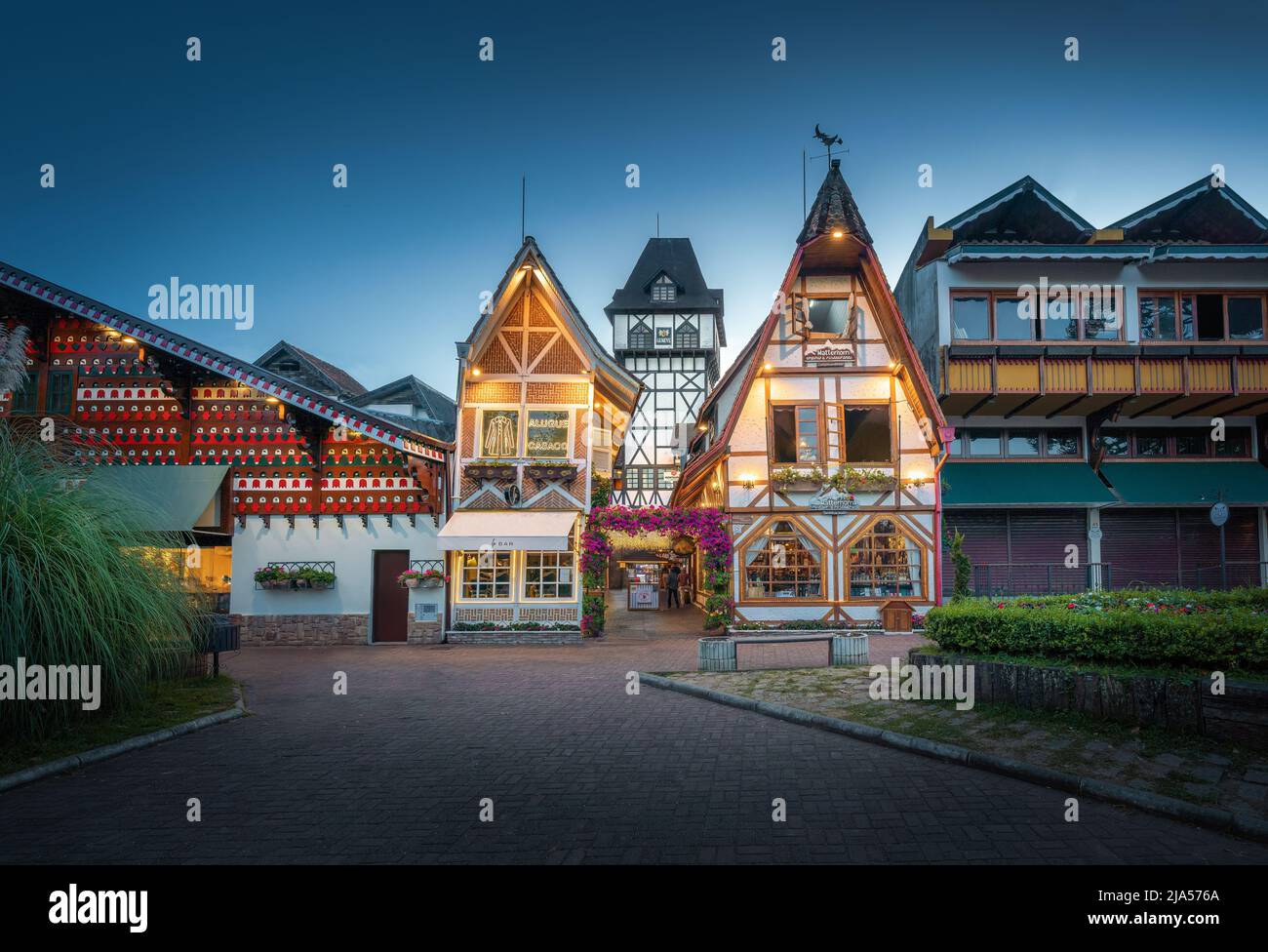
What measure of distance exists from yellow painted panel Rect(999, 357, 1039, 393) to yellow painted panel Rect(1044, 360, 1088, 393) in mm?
292

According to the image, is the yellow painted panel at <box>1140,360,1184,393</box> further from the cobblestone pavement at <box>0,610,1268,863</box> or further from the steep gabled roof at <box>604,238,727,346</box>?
the steep gabled roof at <box>604,238,727,346</box>

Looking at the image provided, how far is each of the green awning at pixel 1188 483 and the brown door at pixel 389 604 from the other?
1989 cm

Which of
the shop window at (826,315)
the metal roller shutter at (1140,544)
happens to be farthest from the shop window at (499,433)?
the metal roller shutter at (1140,544)

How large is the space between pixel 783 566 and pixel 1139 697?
1138 centimetres

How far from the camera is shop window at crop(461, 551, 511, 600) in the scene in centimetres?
1667

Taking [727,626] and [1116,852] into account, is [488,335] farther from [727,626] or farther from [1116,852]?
[1116,852]

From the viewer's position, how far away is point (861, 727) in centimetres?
697

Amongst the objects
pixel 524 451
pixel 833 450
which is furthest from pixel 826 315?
pixel 524 451

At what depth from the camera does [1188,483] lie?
770 inches

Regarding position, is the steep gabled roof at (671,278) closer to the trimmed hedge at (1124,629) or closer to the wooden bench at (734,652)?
the wooden bench at (734,652)

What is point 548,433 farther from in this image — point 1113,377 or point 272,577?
point 1113,377

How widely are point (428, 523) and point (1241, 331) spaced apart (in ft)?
78.0

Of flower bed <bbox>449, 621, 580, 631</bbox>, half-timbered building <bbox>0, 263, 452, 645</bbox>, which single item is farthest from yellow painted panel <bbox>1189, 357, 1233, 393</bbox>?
half-timbered building <bbox>0, 263, 452, 645</bbox>
